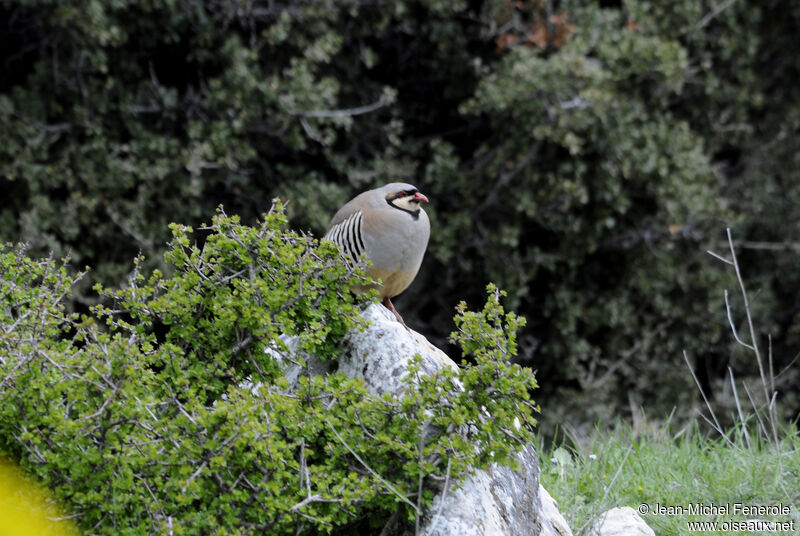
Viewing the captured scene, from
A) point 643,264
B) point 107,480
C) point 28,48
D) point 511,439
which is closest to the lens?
point 107,480

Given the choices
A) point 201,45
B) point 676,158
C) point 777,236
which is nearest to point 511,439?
point 201,45

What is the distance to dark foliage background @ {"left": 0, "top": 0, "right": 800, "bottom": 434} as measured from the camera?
6.89 m

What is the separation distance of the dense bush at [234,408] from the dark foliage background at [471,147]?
375 centimetres

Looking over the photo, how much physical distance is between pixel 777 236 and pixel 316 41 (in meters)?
5.12

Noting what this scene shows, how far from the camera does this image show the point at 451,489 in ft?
9.16

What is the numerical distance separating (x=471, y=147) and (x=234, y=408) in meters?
6.35

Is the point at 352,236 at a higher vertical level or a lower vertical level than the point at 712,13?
lower

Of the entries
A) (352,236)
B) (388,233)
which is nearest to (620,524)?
(388,233)

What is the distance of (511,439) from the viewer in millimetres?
2852

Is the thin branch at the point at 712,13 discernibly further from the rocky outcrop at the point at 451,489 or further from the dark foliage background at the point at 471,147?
the rocky outcrop at the point at 451,489

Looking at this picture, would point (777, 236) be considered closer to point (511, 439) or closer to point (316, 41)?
point (316, 41)

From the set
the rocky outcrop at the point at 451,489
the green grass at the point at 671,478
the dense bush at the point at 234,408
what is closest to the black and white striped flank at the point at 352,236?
the rocky outcrop at the point at 451,489

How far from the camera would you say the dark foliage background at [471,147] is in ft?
22.6

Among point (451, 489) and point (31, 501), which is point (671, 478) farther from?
point (31, 501)
